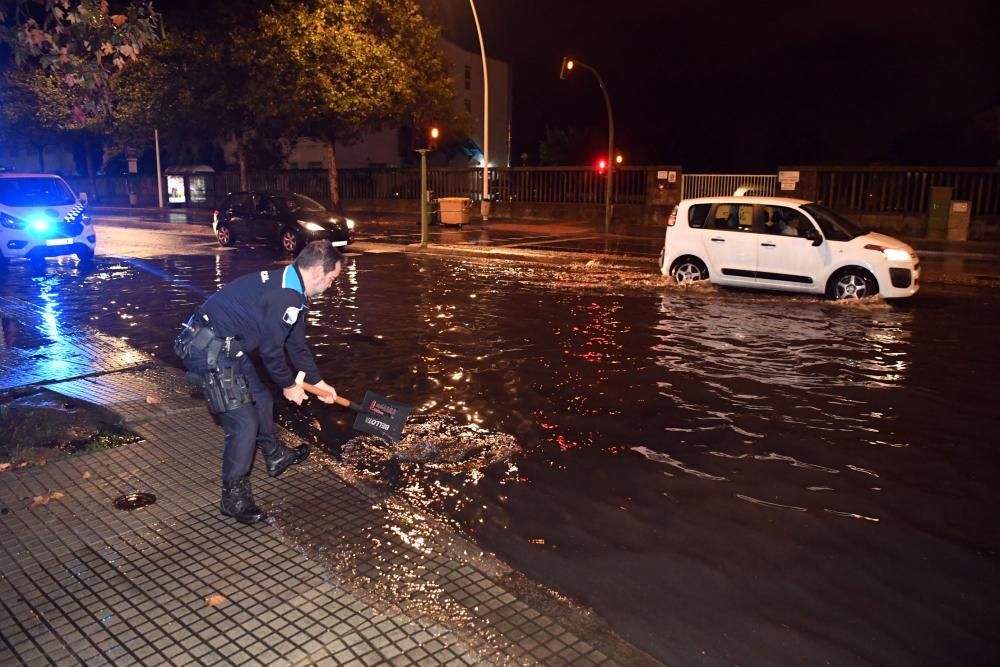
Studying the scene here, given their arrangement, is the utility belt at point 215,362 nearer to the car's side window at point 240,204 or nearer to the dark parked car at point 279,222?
the dark parked car at point 279,222

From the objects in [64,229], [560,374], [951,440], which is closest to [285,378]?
[560,374]

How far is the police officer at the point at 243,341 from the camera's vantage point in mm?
4121

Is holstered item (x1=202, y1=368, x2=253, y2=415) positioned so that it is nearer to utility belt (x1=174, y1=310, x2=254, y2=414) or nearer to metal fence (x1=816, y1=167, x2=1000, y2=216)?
utility belt (x1=174, y1=310, x2=254, y2=414)

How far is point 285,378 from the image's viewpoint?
4355 mm

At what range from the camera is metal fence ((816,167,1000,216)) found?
2300 cm

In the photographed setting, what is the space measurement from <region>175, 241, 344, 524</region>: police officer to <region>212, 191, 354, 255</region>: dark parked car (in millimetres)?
14864

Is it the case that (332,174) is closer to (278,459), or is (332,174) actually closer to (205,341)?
(278,459)

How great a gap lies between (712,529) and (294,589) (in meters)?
2.36

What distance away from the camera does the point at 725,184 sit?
87.7 feet

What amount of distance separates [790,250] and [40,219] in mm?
14273

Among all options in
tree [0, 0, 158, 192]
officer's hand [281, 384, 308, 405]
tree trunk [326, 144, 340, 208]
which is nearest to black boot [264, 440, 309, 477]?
officer's hand [281, 384, 308, 405]

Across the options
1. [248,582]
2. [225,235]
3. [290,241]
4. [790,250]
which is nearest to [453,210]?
[225,235]

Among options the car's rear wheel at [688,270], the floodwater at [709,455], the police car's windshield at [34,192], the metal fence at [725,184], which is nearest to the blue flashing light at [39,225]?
the police car's windshield at [34,192]

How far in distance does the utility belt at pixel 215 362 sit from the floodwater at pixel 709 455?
1.18 meters
